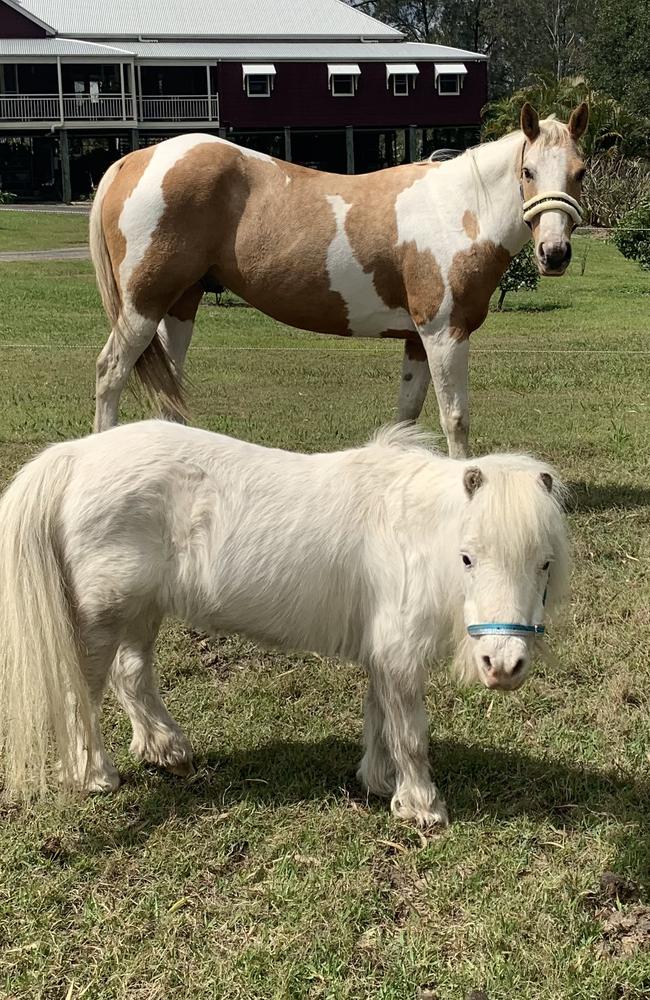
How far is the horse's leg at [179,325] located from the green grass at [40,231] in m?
18.9

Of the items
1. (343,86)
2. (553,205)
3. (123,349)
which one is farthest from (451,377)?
(343,86)

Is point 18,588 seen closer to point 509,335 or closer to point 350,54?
point 509,335

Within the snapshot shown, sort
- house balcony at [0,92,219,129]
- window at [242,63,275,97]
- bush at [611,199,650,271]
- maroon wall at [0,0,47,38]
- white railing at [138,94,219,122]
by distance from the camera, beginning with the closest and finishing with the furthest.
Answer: bush at [611,199,650,271] → house balcony at [0,92,219,129] → window at [242,63,275,97] → white railing at [138,94,219,122] → maroon wall at [0,0,47,38]

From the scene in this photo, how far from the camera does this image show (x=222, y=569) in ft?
9.50

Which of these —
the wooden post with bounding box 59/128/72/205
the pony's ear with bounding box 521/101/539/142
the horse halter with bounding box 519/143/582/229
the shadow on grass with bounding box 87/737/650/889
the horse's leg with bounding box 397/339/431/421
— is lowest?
the wooden post with bounding box 59/128/72/205

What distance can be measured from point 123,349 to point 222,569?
9.71 ft

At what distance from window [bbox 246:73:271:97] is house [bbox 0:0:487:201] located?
0.04m

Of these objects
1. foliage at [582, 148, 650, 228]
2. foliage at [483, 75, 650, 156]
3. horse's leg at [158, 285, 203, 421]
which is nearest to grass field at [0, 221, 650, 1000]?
horse's leg at [158, 285, 203, 421]

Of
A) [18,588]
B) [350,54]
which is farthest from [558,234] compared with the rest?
[350,54]

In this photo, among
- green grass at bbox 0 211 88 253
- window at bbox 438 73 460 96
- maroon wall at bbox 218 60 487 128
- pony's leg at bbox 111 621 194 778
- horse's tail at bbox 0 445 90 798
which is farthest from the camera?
window at bbox 438 73 460 96

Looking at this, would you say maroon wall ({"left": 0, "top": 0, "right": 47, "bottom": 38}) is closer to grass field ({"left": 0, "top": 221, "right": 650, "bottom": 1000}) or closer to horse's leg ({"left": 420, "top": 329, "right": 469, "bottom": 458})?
horse's leg ({"left": 420, "top": 329, "right": 469, "bottom": 458})

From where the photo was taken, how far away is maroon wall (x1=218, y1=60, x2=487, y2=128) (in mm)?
38875

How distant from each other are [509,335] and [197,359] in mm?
4767

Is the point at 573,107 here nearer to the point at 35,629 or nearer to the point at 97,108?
the point at 97,108
